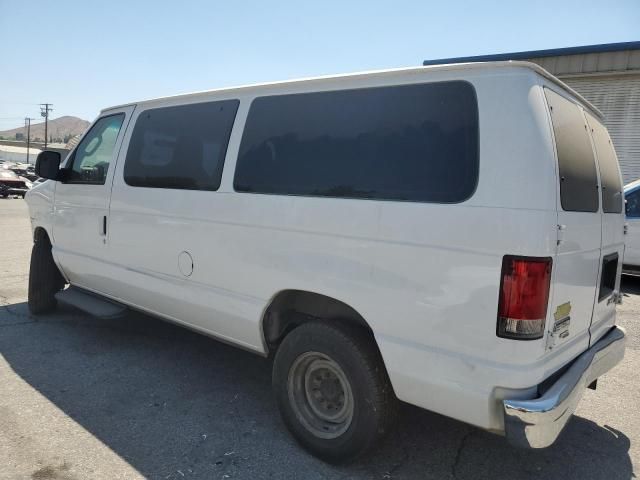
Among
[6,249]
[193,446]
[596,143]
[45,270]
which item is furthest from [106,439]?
[6,249]

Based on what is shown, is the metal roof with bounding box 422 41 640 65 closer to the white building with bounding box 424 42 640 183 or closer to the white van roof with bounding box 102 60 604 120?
the white building with bounding box 424 42 640 183

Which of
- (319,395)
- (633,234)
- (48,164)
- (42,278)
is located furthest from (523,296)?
(633,234)

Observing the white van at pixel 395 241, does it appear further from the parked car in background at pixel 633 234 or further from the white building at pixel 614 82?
the white building at pixel 614 82

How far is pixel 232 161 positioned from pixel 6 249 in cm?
841

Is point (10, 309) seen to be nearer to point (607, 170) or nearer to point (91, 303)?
point (91, 303)

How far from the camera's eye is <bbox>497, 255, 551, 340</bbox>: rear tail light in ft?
7.26

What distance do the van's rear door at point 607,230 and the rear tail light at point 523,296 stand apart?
0.98 metres

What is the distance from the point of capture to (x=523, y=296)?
2.23 meters

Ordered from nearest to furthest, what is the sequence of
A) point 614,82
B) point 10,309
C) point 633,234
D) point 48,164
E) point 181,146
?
point 181,146
point 48,164
point 10,309
point 633,234
point 614,82

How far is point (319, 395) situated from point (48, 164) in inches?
139

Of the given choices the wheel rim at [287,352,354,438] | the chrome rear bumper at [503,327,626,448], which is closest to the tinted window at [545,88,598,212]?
the chrome rear bumper at [503,327,626,448]

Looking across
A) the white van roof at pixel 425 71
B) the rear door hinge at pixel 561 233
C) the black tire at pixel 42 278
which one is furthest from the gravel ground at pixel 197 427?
the white van roof at pixel 425 71

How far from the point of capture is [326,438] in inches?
117

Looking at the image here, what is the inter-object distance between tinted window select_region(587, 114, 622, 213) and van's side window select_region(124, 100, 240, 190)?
2388 millimetres
